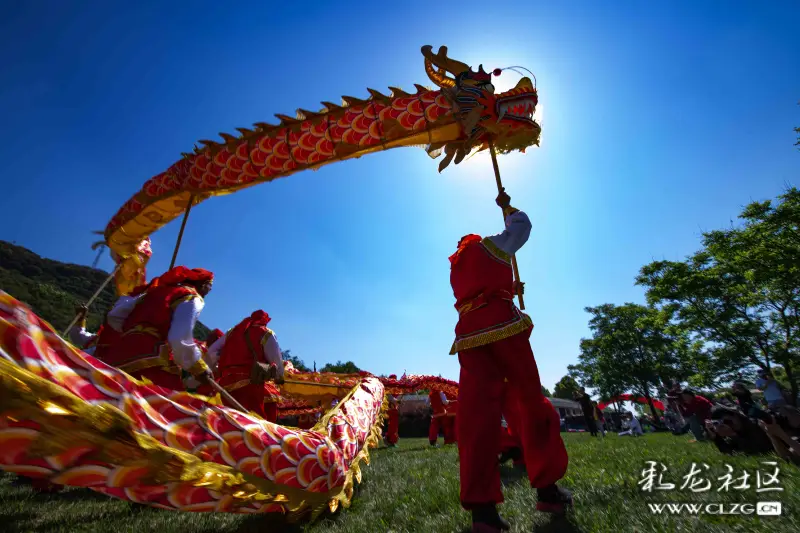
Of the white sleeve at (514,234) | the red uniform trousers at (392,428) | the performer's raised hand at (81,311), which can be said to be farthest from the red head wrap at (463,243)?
the red uniform trousers at (392,428)

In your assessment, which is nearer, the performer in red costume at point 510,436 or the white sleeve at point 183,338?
the performer in red costume at point 510,436

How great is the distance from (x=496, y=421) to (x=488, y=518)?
0.53 meters

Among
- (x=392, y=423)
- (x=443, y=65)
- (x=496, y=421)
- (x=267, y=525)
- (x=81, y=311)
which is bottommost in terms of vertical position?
(x=392, y=423)

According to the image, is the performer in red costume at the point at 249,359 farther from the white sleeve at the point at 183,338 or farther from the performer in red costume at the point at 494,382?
the performer in red costume at the point at 494,382

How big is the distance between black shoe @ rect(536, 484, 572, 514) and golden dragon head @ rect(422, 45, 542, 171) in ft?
11.8

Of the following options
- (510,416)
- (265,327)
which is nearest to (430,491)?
(510,416)

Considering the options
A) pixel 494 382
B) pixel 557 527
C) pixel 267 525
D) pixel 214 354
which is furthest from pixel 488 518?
pixel 214 354

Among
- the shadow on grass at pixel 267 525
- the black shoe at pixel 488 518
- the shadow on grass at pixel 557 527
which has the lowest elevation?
the shadow on grass at pixel 267 525

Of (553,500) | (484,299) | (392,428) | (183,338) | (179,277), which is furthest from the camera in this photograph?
(392,428)

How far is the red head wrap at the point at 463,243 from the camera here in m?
3.06

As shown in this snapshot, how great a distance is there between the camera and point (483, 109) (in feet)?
14.1

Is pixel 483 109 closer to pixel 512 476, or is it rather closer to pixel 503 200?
pixel 503 200

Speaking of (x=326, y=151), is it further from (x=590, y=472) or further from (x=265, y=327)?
(x=590, y=472)

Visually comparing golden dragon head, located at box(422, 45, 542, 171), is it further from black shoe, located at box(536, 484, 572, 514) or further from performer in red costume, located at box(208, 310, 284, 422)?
black shoe, located at box(536, 484, 572, 514)
